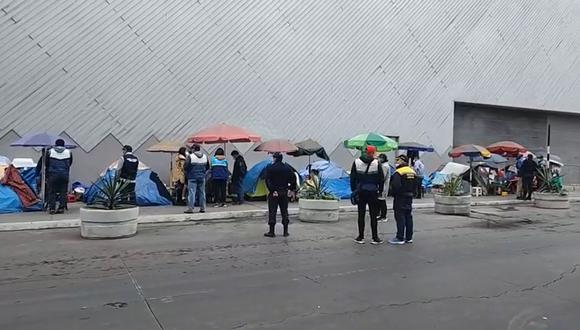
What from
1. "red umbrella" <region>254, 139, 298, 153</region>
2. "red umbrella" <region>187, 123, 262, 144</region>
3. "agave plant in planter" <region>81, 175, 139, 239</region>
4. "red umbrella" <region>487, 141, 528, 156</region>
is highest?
"red umbrella" <region>487, 141, 528, 156</region>

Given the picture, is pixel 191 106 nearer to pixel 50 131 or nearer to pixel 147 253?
pixel 50 131

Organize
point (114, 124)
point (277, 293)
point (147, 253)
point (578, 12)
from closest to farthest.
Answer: point (277, 293), point (147, 253), point (114, 124), point (578, 12)

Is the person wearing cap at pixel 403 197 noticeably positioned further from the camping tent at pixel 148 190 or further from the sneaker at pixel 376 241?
the camping tent at pixel 148 190

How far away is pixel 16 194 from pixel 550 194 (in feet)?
52.4

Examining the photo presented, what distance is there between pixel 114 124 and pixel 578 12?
2536cm

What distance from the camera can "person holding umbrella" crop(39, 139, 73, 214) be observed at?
1212 centimetres

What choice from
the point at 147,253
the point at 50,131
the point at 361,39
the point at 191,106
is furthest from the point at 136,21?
the point at 147,253

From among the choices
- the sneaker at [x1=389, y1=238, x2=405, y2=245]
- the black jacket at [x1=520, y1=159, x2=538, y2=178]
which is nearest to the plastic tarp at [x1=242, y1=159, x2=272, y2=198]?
the sneaker at [x1=389, y1=238, x2=405, y2=245]

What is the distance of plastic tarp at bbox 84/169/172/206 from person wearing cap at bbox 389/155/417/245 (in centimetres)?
780

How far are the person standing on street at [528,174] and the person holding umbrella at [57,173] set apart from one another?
50.8 feet

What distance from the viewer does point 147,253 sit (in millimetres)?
8289

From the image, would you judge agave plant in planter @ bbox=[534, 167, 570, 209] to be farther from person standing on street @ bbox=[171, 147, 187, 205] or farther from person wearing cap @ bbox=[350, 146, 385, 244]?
person standing on street @ bbox=[171, 147, 187, 205]

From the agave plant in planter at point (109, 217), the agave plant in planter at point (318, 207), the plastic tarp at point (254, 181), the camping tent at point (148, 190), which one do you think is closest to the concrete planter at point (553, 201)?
the agave plant in planter at point (318, 207)

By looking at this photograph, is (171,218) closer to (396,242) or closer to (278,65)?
(396,242)
